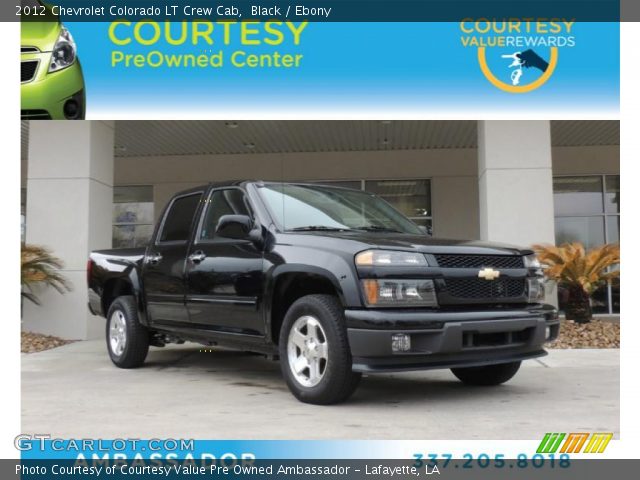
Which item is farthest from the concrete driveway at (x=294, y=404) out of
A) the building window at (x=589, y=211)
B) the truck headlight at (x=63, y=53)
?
the building window at (x=589, y=211)

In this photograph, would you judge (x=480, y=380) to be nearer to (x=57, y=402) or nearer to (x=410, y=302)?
(x=410, y=302)

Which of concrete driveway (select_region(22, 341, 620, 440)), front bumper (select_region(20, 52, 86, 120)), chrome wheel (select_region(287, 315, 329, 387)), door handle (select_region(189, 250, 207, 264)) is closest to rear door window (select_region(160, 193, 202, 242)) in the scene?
door handle (select_region(189, 250, 207, 264))

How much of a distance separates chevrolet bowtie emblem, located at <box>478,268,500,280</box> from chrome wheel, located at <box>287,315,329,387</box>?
4.32 feet

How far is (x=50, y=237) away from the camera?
1028 centimetres

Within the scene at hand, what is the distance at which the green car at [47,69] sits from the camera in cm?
724

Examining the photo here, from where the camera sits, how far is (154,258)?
676 centimetres

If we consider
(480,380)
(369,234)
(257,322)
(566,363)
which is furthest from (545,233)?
(257,322)

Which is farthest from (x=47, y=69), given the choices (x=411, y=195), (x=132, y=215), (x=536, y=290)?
(x=411, y=195)

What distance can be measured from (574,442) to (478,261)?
1585mm

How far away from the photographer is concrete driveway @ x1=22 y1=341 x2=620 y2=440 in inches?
166

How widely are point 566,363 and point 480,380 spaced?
177 centimetres

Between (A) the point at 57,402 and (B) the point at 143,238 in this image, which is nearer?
(A) the point at 57,402

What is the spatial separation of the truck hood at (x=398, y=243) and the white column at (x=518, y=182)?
439 centimetres

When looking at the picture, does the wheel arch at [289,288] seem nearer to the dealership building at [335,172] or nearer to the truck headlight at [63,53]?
the truck headlight at [63,53]
